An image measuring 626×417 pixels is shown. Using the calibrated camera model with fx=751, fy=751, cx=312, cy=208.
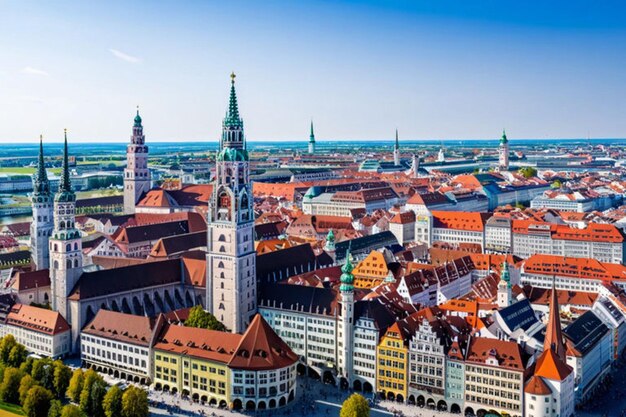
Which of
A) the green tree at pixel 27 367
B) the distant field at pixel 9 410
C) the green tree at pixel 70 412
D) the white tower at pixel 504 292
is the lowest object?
the distant field at pixel 9 410

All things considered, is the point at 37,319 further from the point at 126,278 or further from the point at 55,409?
the point at 55,409

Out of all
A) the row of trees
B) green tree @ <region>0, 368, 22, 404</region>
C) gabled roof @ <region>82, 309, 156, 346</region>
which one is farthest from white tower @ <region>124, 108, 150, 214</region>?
green tree @ <region>0, 368, 22, 404</region>

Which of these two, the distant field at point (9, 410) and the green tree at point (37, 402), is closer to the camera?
the green tree at point (37, 402)

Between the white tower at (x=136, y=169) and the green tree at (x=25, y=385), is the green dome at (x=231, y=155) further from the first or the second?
the white tower at (x=136, y=169)

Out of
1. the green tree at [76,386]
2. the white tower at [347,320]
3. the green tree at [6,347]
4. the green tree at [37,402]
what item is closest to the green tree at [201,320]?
the green tree at [76,386]

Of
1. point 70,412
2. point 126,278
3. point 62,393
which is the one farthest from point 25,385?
point 126,278

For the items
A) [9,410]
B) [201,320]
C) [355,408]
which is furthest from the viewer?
[201,320]
